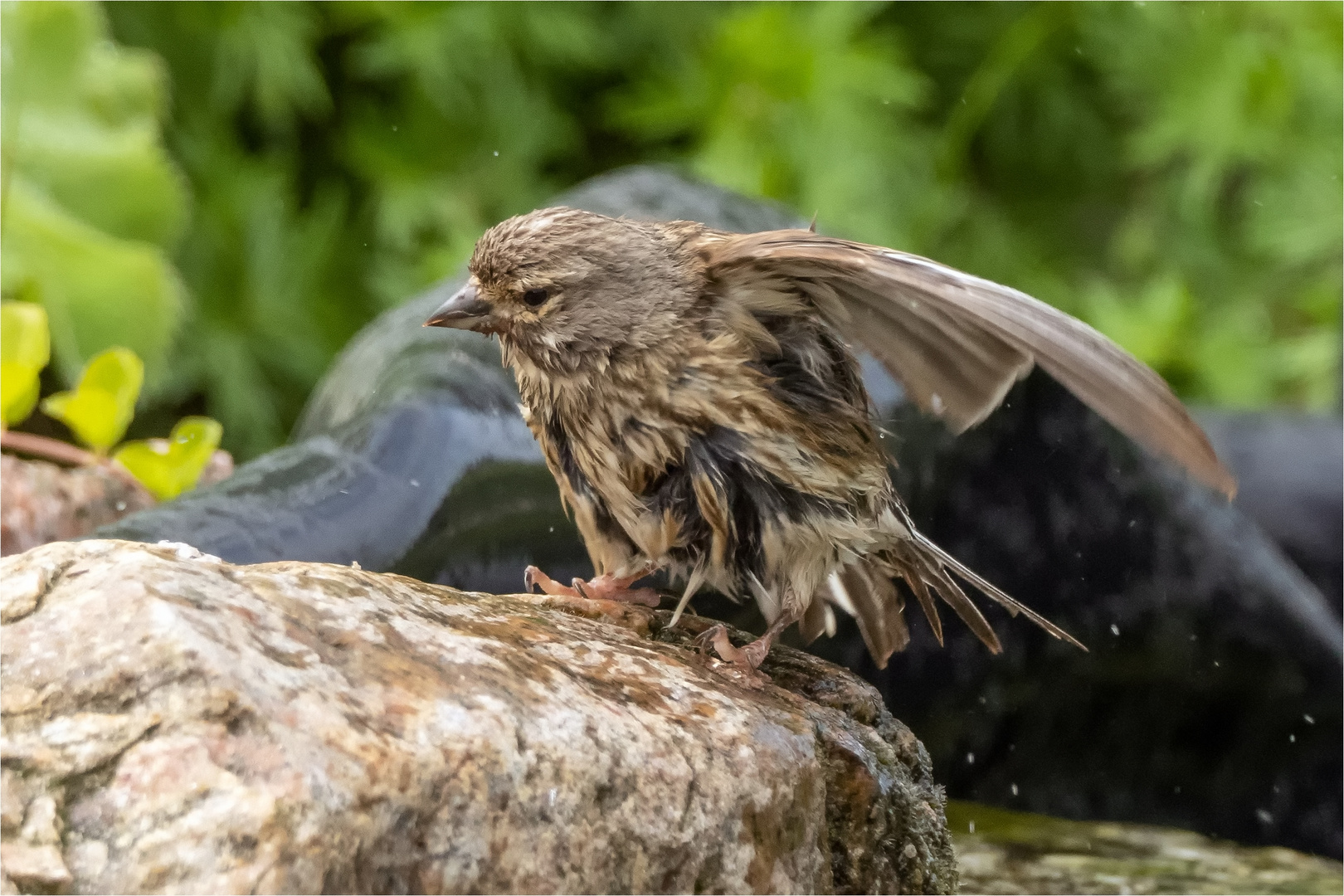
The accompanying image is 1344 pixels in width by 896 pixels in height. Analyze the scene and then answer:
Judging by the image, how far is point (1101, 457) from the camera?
3438 millimetres

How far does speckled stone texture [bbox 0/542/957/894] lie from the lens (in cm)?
148

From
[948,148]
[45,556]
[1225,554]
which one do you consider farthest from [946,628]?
[948,148]

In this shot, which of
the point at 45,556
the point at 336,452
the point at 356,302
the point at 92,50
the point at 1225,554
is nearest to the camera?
the point at 45,556

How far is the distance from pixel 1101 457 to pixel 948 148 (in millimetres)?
2369

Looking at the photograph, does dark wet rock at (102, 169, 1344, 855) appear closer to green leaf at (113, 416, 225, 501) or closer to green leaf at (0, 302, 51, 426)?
green leaf at (113, 416, 225, 501)

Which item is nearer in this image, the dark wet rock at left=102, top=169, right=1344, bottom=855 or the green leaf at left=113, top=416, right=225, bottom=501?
the green leaf at left=113, top=416, right=225, bottom=501

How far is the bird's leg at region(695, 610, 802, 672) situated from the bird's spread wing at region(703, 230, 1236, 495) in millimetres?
423

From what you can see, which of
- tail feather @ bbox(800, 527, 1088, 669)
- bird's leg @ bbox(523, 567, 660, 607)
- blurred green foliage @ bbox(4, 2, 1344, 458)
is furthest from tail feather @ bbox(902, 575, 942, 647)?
blurred green foliage @ bbox(4, 2, 1344, 458)

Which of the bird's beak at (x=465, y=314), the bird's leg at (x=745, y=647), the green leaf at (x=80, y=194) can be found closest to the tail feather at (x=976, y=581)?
the bird's leg at (x=745, y=647)

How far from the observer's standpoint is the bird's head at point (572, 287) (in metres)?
2.38

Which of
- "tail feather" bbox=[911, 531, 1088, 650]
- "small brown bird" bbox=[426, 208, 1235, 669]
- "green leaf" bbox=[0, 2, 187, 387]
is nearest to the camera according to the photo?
"small brown bird" bbox=[426, 208, 1235, 669]

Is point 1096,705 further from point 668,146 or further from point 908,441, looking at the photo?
point 668,146

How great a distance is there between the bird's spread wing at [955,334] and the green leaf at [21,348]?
4.43 feet

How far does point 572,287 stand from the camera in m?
2.42
